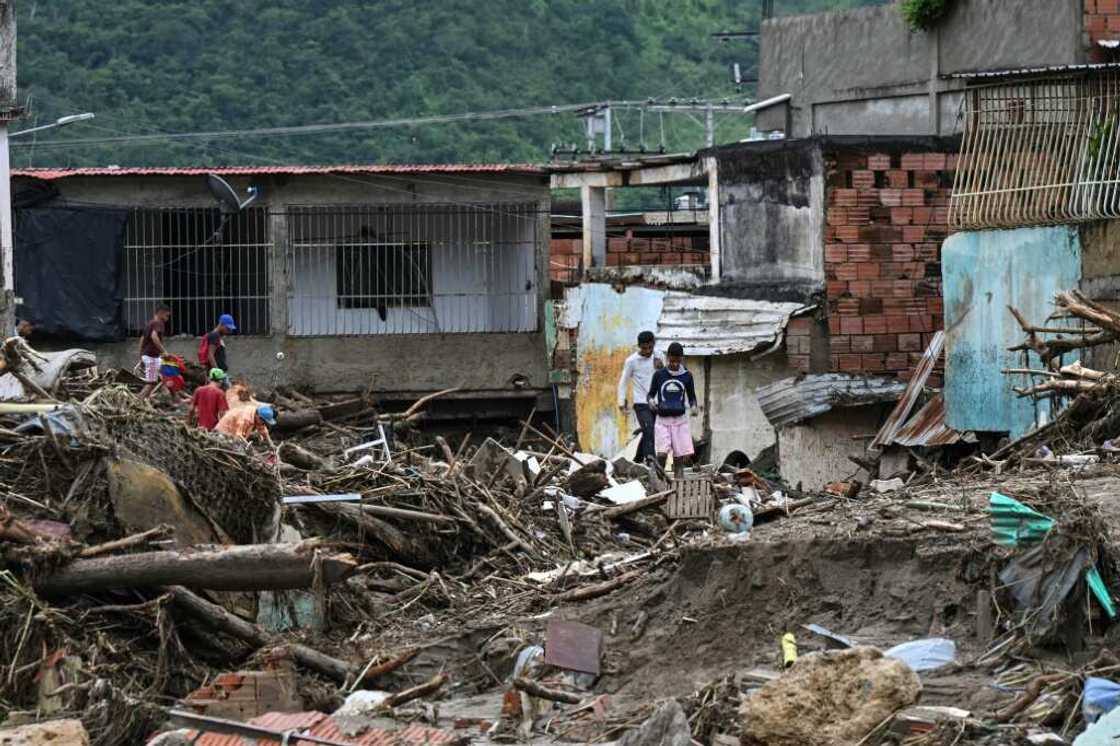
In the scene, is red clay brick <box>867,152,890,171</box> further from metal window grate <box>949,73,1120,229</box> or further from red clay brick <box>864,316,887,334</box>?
metal window grate <box>949,73,1120,229</box>

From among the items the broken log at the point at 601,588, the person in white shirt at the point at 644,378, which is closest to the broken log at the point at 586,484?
the person in white shirt at the point at 644,378

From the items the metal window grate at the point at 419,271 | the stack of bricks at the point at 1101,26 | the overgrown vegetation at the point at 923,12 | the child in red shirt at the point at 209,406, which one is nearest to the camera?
the child in red shirt at the point at 209,406

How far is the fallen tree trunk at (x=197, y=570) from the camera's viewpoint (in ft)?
35.8

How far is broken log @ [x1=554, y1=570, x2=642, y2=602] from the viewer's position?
11859 millimetres

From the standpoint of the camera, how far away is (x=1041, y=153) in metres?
17.6

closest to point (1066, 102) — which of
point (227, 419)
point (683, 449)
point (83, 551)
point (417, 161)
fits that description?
point (683, 449)

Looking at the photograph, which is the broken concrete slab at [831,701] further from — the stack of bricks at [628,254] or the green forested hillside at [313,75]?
the green forested hillside at [313,75]

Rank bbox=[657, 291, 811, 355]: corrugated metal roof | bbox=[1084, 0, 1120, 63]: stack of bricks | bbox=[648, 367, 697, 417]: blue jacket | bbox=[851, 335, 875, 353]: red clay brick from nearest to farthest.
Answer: bbox=[648, 367, 697, 417]: blue jacket → bbox=[851, 335, 875, 353]: red clay brick → bbox=[657, 291, 811, 355]: corrugated metal roof → bbox=[1084, 0, 1120, 63]: stack of bricks

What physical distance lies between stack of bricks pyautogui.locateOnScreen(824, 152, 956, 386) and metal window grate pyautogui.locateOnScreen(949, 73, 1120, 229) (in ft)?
10.5

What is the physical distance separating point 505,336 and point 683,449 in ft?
31.4

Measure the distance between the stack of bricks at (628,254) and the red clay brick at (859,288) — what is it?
4.58 metres

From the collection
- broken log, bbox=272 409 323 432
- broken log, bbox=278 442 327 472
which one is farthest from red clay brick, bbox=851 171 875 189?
broken log, bbox=278 442 327 472

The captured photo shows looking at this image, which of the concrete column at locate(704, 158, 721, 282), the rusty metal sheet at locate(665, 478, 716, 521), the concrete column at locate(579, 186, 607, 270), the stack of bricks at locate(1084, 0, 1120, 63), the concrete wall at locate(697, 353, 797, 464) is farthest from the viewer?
the concrete column at locate(579, 186, 607, 270)

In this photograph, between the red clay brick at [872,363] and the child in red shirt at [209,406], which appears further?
the red clay brick at [872,363]
